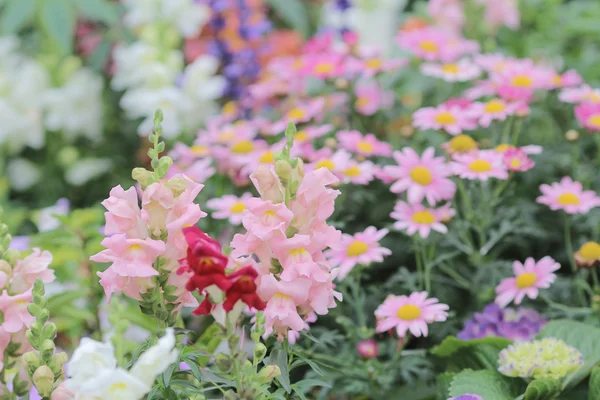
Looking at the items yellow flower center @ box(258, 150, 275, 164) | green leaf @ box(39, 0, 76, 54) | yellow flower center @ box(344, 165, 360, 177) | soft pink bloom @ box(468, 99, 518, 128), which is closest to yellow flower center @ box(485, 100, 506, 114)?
soft pink bloom @ box(468, 99, 518, 128)

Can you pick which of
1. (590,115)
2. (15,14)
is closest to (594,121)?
(590,115)

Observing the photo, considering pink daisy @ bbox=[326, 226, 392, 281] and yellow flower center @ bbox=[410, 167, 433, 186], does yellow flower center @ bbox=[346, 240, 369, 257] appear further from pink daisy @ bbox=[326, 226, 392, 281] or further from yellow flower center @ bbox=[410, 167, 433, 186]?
yellow flower center @ bbox=[410, 167, 433, 186]

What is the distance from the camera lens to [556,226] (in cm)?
115

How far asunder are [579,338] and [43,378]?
0.58 metres

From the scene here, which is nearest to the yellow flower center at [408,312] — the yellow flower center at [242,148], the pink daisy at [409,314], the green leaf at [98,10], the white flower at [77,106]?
the pink daisy at [409,314]

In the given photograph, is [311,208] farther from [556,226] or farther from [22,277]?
[556,226]

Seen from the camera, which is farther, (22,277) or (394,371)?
(394,371)

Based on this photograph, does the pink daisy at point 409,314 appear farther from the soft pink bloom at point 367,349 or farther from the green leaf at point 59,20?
Answer: the green leaf at point 59,20

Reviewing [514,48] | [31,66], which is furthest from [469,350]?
[31,66]

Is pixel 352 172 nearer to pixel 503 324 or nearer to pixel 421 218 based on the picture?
pixel 421 218

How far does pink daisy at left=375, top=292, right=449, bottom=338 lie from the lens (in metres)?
0.83

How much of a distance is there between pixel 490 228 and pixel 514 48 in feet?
2.41

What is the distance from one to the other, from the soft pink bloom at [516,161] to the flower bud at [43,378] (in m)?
0.59

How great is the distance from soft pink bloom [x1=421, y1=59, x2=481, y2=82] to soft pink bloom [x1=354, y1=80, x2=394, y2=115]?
3.8 inches
